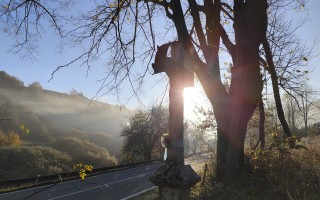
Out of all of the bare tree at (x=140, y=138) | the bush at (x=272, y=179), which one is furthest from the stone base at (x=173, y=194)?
the bare tree at (x=140, y=138)

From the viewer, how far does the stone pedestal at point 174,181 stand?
3.65 metres

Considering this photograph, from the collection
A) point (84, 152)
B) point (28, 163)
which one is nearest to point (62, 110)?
point (84, 152)

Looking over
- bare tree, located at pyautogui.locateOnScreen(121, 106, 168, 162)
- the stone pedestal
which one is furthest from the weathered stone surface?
bare tree, located at pyautogui.locateOnScreen(121, 106, 168, 162)

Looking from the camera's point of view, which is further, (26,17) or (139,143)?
(139,143)

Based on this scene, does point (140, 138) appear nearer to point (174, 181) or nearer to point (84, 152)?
point (84, 152)

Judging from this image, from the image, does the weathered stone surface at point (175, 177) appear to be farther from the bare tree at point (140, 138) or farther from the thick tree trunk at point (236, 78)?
the bare tree at point (140, 138)

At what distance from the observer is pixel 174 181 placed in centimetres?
366

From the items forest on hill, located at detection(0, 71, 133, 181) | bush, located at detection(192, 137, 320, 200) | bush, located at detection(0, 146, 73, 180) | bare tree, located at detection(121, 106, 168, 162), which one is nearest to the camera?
bush, located at detection(192, 137, 320, 200)

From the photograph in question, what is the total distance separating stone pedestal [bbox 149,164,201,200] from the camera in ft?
12.0

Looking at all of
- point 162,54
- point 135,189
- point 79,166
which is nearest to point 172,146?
point 162,54

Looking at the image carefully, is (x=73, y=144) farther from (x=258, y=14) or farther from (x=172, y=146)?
(x=172, y=146)

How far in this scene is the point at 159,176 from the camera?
381 centimetres

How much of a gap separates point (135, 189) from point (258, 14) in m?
12.5

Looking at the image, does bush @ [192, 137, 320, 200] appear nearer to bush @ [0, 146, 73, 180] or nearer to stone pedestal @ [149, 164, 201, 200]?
stone pedestal @ [149, 164, 201, 200]
